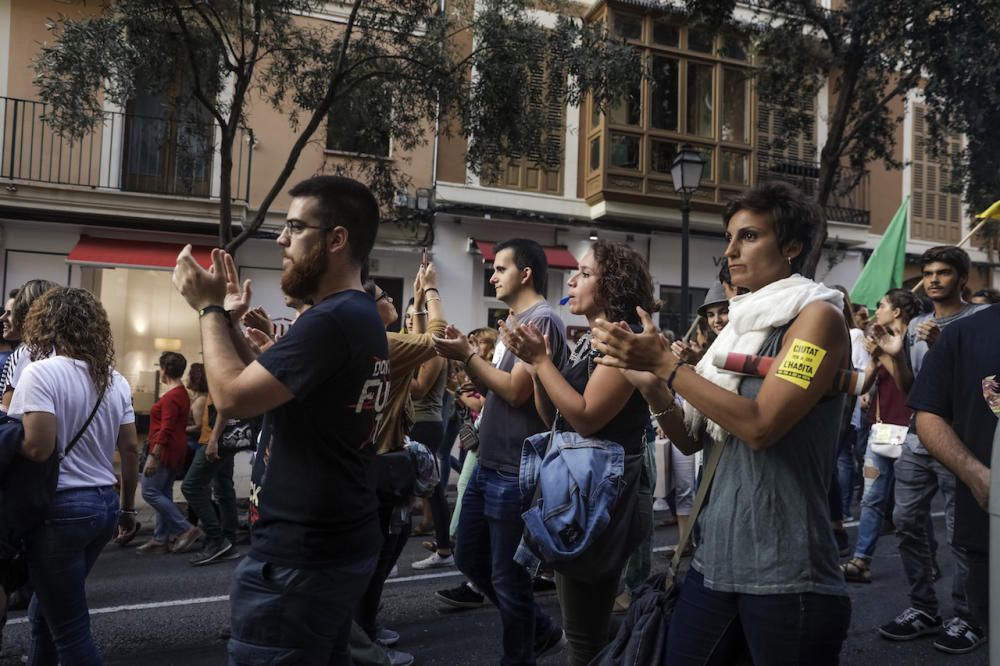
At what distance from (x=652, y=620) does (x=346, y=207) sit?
1.53m

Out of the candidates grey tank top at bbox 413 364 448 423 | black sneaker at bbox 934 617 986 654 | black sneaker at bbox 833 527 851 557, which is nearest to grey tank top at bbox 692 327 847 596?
black sneaker at bbox 934 617 986 654

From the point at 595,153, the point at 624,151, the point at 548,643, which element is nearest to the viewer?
the point at 548,643

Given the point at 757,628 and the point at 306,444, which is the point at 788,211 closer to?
the point at 757,628

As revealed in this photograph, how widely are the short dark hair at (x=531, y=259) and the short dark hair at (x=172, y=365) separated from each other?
4630 millimetres

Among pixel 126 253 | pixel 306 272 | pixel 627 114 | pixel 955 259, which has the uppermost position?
pixel 627 114

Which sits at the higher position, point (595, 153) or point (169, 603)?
point (595, 153)

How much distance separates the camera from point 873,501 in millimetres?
5738

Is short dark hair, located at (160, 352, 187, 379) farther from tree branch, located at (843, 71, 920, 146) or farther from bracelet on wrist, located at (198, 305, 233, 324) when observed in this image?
tree branch, located at (843, 71, 920, 146)

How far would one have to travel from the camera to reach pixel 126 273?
14172mm

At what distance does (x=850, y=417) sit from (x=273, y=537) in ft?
20.5

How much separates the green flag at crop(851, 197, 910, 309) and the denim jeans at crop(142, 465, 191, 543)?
356 inches

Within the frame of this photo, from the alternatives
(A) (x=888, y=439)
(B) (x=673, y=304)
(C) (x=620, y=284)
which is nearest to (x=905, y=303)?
(A) (x=888, y=439)

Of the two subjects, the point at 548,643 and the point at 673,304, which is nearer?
the point at 548,643

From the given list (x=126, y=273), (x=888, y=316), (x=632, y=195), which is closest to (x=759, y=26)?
(x=632, y=195)
